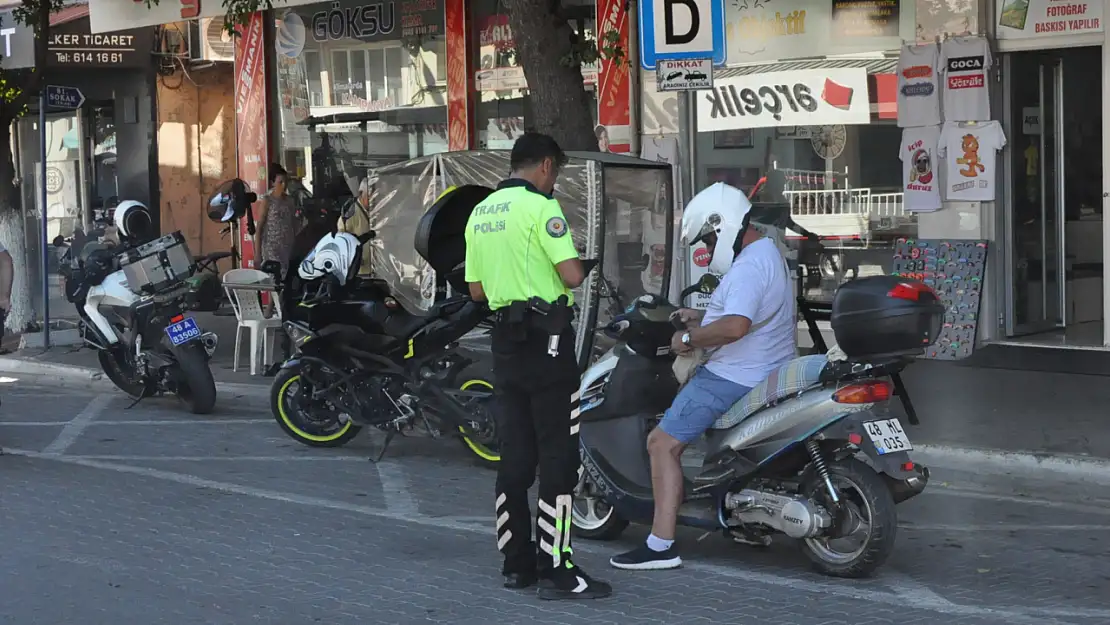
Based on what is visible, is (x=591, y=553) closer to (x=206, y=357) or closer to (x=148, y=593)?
(x=148, y=593)

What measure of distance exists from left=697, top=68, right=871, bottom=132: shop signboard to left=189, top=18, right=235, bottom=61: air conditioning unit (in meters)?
8.87

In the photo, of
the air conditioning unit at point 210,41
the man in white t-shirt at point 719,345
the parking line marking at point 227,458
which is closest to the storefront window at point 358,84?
the air conditioning unit at point 210,41

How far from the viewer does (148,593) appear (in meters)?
5.99

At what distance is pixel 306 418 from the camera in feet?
31.1

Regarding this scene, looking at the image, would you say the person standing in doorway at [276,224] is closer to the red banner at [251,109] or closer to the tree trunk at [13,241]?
the red banner at [251,109]

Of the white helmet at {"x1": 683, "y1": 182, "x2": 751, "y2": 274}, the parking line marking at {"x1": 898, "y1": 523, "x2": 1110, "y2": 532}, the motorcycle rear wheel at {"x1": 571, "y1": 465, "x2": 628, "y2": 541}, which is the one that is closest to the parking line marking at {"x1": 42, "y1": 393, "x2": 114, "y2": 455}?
the motorcycle rear wheel at {"x1": 571, "y1": 465, "x2": 628, "y2": 541}

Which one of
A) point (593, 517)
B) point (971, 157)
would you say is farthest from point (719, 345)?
point (971, 157)

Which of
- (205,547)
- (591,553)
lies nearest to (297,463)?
(205,547)

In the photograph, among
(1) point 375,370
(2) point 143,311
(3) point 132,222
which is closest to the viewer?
(1) point 375,370

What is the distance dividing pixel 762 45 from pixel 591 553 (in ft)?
27.1

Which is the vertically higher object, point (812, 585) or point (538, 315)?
point (538, 315)

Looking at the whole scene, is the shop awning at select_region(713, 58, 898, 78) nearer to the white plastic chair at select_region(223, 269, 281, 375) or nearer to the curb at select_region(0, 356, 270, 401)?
the white plastic chair at select_region(223, 269, 281, 375)

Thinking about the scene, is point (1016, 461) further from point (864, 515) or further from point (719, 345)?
point (719, 345)

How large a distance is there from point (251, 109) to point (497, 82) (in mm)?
4057
